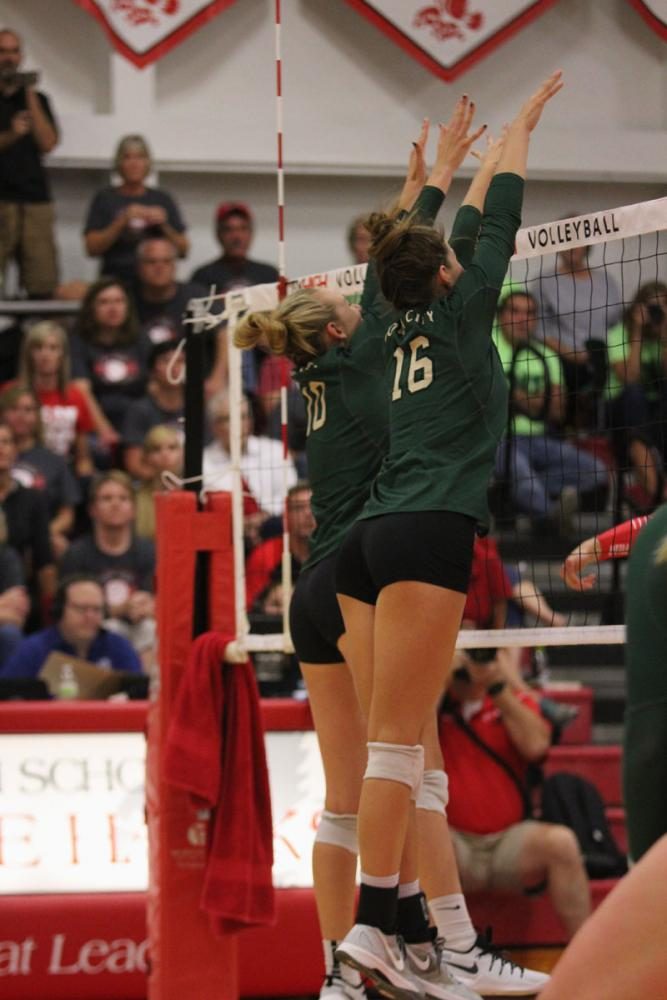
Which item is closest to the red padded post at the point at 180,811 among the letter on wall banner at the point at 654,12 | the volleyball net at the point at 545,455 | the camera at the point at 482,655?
the volleyball net at the point at 545,455

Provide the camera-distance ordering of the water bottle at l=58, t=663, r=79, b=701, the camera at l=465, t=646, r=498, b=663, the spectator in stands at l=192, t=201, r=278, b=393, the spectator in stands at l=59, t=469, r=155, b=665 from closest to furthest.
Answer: the camera at l=465, t=646, r=498, b=663 → the water bottle at l=58, t=663, r=79, b=701 → the spectator in stands at l=59, t=469, r=155, b=665 → the spectator in stands at l=192, t=201, r=278, b=393

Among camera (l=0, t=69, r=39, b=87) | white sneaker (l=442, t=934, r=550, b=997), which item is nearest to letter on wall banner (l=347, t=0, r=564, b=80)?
camera (l=0, t=69, r=39, b=87)

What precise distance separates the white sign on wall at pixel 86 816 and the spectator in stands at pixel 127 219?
5.59 m

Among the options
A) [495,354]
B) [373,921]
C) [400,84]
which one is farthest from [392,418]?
[400,84]

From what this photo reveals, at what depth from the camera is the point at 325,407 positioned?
461 centimetres

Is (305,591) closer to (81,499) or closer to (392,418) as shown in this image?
(392,418)

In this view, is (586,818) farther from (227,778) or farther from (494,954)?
(494,954)

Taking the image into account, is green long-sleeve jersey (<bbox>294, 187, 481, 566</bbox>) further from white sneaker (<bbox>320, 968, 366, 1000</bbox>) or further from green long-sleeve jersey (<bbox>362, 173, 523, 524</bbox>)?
white sneaker (<bbox>320, 968, 366, 1000</bbox>)

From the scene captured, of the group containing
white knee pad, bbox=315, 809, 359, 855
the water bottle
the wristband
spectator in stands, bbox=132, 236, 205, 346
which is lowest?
white knee pad, bbox=315, 809, 359, 855

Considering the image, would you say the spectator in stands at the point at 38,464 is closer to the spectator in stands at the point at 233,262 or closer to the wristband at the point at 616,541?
the spectator in stands at the point at 233,262

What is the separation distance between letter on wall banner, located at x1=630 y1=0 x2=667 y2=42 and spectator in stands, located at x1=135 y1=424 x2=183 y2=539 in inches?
245

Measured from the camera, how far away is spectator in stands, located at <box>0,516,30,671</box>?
25.8 feet

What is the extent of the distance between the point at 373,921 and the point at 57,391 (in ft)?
21.1

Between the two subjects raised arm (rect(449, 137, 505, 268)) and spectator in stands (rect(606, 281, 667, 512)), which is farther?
spectator in stands (rect(606, 281, 667, 512))
